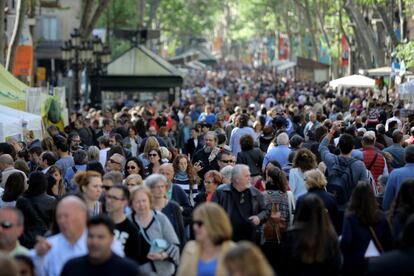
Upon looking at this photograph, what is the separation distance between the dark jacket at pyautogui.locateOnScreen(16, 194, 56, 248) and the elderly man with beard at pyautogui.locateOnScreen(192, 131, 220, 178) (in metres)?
5.61

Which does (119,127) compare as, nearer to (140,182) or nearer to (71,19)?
(140,182)

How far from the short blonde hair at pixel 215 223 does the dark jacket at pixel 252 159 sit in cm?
886

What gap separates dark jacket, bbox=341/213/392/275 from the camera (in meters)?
10.2

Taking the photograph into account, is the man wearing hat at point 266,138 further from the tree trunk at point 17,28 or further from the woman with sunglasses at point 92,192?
the tree trunk at point 17,28

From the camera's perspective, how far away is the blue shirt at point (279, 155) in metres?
17.5

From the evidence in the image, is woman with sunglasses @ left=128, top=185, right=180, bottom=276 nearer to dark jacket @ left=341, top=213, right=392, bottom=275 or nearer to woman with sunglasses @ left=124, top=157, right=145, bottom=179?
dark jacket @ left=341, top=213, right=392, bottom=275

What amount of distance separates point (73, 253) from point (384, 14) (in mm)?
33214

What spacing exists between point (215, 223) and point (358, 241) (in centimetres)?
214

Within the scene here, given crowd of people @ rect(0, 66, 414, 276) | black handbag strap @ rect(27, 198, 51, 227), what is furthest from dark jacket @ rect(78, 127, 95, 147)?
black handbag strap @ rect(27, 198, 51, 227)

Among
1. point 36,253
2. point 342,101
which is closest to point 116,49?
point 342,101

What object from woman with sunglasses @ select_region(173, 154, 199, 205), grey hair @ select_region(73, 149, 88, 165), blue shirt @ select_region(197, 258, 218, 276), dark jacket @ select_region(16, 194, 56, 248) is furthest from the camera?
grey hair @ select_region(73, 149, 88, 165)

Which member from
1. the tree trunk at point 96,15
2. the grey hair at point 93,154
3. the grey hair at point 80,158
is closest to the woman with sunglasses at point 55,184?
the grey hair at point 80,158

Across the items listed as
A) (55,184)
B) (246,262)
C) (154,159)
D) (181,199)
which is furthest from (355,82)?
(246,262)

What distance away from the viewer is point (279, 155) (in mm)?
17578
